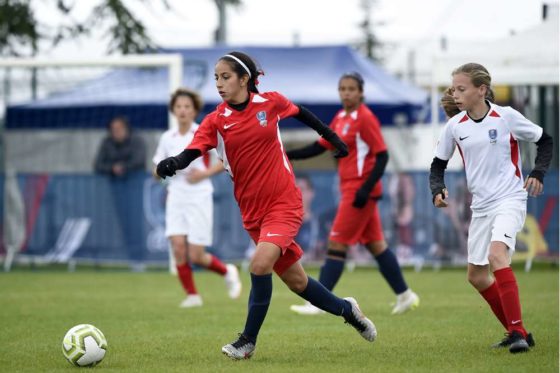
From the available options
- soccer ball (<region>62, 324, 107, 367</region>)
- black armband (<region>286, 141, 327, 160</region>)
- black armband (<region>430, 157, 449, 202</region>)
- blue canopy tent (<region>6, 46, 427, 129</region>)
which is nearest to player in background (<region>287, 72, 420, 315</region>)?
black armband (<region>286, 141, 327, 160</region>)

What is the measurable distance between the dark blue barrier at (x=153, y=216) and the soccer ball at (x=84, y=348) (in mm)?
10379

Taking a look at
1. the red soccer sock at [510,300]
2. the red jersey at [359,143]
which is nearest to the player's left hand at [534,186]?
the red soccer sock at [510,300]

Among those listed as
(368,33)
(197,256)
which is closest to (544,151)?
(197,256)

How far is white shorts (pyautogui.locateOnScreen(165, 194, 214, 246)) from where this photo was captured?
41.1ft

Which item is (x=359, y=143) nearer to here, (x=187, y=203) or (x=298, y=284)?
(x=187, y=203)

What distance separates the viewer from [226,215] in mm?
18156

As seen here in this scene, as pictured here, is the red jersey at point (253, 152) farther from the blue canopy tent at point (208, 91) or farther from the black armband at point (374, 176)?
the blue canopy tent at point (208, 91)

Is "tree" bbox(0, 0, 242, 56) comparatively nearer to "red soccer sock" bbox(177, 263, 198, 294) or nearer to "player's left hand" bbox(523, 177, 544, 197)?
"red soccer sock" bbox(177, 263, 198, 294)

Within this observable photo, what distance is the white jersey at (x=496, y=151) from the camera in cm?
807

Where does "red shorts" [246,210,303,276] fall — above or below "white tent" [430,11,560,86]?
below

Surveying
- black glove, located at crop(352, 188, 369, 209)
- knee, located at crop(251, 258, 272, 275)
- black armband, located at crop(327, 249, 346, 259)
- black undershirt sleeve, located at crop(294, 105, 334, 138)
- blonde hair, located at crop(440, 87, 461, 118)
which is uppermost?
blonde hair, located at crop(440, 87, 461, 118)

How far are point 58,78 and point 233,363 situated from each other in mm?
12387

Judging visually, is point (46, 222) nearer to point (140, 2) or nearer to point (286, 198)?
point (140, 2)

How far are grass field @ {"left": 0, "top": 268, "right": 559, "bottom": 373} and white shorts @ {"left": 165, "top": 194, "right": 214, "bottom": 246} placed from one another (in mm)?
823
